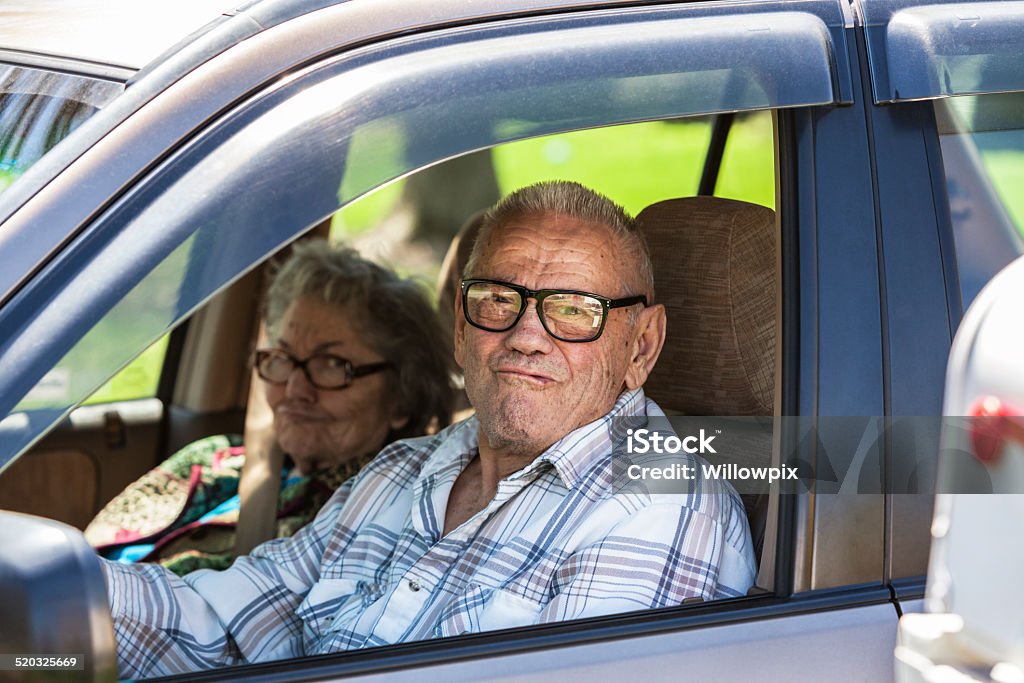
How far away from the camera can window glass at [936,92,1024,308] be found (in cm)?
162

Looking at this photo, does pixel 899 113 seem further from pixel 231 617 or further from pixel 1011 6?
pixel 231 617

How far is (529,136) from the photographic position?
4.56 feet

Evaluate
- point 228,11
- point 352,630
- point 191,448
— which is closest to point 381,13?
point 228,11

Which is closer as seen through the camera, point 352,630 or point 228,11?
point 228,11

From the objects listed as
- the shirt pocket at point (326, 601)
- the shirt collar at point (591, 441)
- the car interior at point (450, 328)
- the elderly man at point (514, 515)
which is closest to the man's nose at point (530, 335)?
the elderly man at point (514, 515)

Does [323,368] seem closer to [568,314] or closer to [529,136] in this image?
[568,314]

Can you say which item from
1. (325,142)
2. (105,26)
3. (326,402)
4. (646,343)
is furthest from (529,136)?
(326,402)

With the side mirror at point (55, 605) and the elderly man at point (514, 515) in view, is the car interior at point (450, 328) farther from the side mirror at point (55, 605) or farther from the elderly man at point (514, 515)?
the side mirror at point (55, 605)

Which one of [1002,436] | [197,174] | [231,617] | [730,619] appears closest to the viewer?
[1002,436]

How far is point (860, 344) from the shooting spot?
1561mm

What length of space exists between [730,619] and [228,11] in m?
0.98

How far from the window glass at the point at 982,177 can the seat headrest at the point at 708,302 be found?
42cm

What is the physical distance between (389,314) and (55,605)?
99.5 inches

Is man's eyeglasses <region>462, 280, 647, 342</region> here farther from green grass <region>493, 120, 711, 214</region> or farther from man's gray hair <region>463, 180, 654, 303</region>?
green grass <region>493, 120, 711, 214</region>
